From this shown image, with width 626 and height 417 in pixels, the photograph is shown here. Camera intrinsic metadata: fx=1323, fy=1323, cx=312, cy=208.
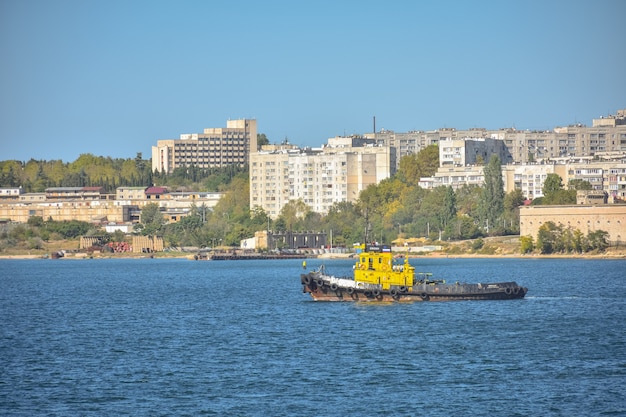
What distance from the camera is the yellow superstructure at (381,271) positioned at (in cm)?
7788

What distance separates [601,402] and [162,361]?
19.3 m

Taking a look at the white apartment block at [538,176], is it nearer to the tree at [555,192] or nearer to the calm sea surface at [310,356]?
the tree at [555,192]

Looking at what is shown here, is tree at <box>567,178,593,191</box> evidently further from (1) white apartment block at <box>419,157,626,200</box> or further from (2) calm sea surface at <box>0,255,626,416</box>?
(2) calm sea surface at <box>0,255,626,416</box>

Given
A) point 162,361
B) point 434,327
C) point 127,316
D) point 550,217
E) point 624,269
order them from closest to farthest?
1. point 162,361
2. point 434,327
3. point 127,316
4. point 624,269
5. point 550,217

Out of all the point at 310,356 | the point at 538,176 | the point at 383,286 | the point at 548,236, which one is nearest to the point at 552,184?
the point at 538,176

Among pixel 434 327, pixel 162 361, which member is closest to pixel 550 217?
pixel 434 327

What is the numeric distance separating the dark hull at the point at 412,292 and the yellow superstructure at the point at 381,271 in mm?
426

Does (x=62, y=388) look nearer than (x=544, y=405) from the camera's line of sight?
No

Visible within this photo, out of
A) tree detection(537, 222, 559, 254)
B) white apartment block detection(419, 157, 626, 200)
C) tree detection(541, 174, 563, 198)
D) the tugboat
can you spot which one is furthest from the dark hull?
tree detection(541, 174, 563, 198)

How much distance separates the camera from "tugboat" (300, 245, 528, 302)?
256 ft

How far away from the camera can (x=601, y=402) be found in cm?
4406

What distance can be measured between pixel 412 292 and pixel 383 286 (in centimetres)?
188

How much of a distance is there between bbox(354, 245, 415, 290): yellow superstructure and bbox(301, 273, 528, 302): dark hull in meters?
0.43

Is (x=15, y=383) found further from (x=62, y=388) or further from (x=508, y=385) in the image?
(x=508, y=385)
